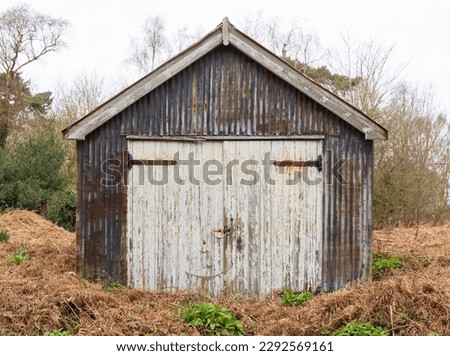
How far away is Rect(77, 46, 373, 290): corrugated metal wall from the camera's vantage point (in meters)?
9.61

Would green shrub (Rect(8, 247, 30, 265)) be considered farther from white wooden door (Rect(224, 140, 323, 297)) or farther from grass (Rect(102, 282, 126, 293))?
white wooden door (Rect(224, 140, 323, 297))

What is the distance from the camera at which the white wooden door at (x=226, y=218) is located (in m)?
9.66

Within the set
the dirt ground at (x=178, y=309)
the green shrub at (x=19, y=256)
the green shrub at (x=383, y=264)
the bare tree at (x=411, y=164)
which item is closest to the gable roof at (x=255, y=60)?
the dirt ground at (x=178, y=309)

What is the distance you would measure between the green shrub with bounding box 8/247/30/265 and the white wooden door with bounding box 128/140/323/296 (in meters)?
2.95

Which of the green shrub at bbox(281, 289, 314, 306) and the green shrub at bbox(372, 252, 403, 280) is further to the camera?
the green shrub at bbox(372, 252, 403, 280)

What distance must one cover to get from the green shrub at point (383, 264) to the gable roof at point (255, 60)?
2942 millimetres

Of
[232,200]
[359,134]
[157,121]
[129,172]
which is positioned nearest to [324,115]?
[359,134]

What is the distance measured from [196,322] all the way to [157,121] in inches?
153

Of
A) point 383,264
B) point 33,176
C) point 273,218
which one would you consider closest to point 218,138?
point 273,218

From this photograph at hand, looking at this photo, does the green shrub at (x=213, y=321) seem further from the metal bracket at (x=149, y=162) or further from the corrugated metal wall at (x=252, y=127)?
the metal bracket at (x=149, y=162)

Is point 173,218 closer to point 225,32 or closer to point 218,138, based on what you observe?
point 218,138

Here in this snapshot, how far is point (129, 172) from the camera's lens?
382 inches

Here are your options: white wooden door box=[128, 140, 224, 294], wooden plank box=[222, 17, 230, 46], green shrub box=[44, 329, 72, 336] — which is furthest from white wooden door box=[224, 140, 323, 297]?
green shrub box=[44, 329, 72, 336]
